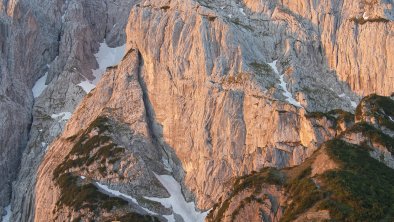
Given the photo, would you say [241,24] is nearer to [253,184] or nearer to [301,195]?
[253,184]

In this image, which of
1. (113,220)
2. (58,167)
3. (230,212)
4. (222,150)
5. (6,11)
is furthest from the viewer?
(6,11)

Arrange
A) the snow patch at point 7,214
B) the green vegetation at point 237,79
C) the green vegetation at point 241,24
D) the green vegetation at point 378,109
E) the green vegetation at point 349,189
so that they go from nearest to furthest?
the green vegetation at point 349,189, the green vegetation at point 378,109, the green vegetation at point 237,79, the snow patch at point 7,214, the green vegetation at point 241,24

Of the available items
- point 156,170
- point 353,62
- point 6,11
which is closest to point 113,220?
point 156,170

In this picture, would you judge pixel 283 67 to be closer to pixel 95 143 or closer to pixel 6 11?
pixel 95 143

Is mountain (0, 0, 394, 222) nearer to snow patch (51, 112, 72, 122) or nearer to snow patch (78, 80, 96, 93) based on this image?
snow patch (51, 112, 72, 122)

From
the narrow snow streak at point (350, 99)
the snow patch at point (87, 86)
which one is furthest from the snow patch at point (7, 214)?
the narrow snow streak at point (350, 99)

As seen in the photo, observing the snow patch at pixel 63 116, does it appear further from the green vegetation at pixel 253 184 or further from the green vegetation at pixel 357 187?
the green vegetation at pixel 357 187

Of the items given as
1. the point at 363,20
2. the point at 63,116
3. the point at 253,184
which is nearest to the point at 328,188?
the point at 253,184
